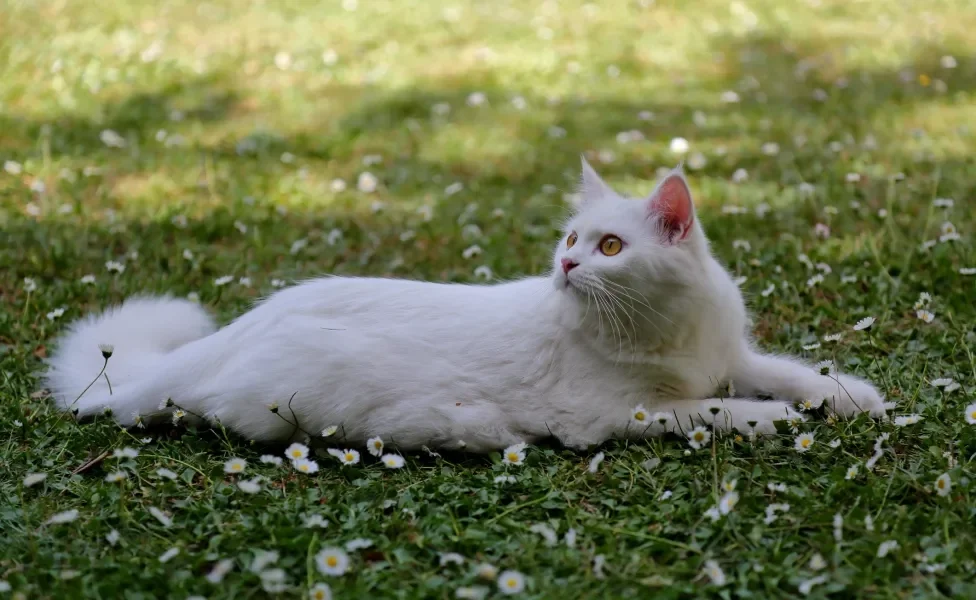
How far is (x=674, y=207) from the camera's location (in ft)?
9.28

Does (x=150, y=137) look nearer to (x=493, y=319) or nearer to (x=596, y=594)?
(x=493, y=319)

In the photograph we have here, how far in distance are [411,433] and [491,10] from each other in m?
7.68

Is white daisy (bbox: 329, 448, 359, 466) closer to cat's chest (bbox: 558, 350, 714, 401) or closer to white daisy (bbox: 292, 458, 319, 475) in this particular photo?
white daisy (bbox: 292, 458, 319, 475)

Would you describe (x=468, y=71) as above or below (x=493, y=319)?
above

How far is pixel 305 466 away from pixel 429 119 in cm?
472

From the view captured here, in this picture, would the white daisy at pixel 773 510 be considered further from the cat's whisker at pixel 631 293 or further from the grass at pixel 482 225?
the cat's whisker at pixel 631 293

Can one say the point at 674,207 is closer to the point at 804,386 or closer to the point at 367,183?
the point at 804,386

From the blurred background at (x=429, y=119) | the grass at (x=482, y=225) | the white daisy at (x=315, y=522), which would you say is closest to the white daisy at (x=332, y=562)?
the grass at (x=482, y=225)

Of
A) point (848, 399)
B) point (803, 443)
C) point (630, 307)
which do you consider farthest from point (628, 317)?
point (848, 399)

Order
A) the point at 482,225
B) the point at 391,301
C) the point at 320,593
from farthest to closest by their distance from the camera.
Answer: the point at 482,225
the point at 391,301
the point at 320,593

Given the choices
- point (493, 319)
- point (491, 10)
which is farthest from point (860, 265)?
point (491, 10)

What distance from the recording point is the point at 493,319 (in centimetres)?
312

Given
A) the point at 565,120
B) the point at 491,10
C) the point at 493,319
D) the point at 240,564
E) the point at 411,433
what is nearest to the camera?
the point at 240,564

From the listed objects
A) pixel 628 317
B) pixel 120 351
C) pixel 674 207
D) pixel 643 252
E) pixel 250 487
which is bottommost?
pixel 250 487
